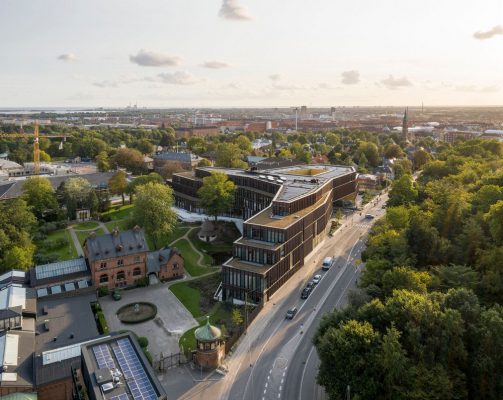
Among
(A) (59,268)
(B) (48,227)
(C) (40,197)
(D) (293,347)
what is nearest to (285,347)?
(D) (293,347)

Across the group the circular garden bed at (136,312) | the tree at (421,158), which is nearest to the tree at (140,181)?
the circular garden bed at (136,312)

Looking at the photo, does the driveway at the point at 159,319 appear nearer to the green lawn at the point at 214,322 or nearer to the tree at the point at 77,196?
the green lawn at the point at 214,322

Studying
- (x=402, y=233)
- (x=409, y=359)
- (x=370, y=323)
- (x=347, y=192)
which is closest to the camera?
(x=409, y=359)

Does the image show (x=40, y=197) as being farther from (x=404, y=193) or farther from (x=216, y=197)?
(x=404, y=193)

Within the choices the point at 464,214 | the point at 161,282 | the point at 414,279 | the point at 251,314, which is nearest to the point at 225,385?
the point at 251,314

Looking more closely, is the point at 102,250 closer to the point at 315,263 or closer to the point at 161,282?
the point at 161,282

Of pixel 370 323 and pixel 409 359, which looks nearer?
pixel 409 359

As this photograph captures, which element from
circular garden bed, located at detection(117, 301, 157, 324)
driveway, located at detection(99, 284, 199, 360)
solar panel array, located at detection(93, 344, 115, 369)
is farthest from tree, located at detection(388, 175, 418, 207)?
solar panel array, located at detection(93, 344, 115, 369)
